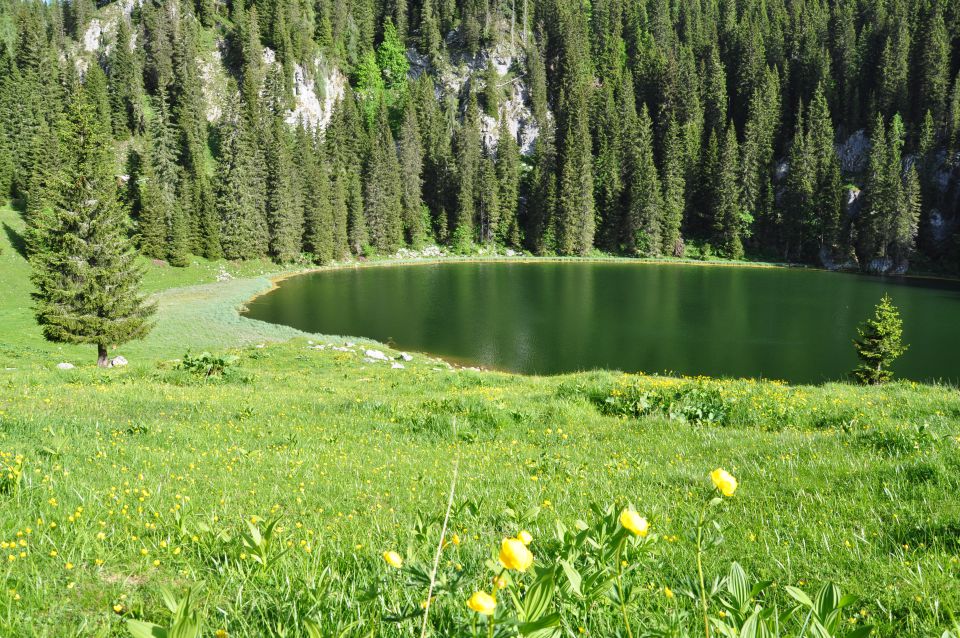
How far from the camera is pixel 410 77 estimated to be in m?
136

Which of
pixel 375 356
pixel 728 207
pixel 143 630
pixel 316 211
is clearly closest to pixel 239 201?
pixel 316 211

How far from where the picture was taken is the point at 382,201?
92750mm

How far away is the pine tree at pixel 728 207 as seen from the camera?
9925 centimetres

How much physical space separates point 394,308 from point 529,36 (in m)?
119

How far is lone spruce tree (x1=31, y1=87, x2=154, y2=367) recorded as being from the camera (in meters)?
22.0

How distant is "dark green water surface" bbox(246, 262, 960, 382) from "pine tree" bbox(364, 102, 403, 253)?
2052cm

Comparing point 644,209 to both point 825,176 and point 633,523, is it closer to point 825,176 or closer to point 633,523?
point 825,176

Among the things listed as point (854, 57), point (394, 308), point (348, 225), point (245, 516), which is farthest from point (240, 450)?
point (854, 57)

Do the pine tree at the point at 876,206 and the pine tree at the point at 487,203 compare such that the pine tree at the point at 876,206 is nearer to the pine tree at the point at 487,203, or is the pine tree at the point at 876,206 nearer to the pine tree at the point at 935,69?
the pine tree at the point at 935,69

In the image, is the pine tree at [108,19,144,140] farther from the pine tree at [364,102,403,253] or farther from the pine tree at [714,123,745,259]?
the pine tree at [714,123,745,259]

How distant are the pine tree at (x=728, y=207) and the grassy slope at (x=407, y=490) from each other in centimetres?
9643

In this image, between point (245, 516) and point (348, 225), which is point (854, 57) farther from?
point (245, 516)

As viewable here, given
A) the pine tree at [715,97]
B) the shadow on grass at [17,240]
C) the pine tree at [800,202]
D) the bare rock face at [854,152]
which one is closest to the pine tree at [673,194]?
the pine tree at [715,97]

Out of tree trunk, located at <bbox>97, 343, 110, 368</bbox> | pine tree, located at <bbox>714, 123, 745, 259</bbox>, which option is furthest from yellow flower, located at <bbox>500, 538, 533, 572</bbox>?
pine tree, located at <bbox>714, 123, 745, 259</bbox>
